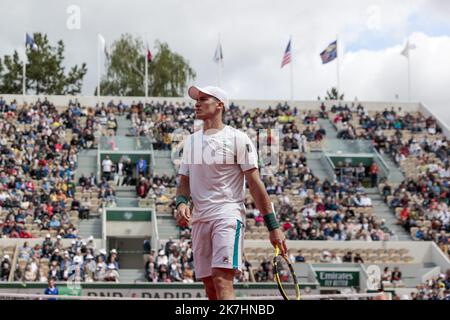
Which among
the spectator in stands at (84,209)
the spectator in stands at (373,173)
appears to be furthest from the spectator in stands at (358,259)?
the spectator in stands at (84,209)

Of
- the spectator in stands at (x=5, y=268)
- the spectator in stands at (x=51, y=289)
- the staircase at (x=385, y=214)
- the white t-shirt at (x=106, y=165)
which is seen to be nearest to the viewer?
the spectator in stands at (x=51, y=289)

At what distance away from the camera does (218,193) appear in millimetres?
6957

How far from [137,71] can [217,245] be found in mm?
66332

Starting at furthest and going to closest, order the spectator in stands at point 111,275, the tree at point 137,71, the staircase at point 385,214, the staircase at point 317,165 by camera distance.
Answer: the tree at point 137,71 < the staircase at point 317,165 < the staircase at point 385,214 < the spectator in stands at point 111,275

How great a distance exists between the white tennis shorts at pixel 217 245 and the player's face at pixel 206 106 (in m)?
0.84

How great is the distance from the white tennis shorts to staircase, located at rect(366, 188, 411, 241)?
29865mm

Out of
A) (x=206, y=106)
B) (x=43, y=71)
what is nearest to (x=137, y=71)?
(x=43, y=71)

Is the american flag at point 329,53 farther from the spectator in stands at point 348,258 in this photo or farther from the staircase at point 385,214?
the spectator in stands at point 348,258

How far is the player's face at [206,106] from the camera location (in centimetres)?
702

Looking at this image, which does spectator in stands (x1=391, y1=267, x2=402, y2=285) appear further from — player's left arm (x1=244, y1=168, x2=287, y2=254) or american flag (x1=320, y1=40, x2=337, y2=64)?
player's left arm (x1=244, y1=168, x2=287, y2=254)

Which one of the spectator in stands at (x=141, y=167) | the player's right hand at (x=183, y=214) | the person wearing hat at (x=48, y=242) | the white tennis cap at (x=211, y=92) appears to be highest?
the white tennis cap at (x=211, y=92)

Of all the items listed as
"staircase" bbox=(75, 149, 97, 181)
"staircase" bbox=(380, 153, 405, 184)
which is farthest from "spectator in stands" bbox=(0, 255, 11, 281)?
"staircase" bbox=(380, 153, 405, 184)
